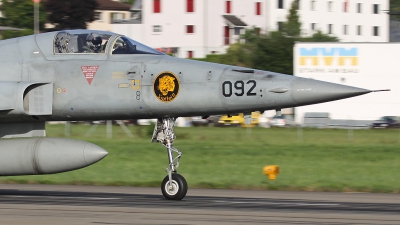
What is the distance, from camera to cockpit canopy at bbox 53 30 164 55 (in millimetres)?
12867

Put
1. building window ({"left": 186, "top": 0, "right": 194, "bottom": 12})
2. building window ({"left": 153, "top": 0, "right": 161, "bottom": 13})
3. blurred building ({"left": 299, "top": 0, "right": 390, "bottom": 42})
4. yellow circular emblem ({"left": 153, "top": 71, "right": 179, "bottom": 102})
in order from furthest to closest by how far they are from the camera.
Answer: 1. blurred building ({"left": 299, "top": 0, "right": 390, "bottom": 42})
2. building window ({"left": 153, "top": 0, "right": 161, "bottom": 13})
3. building window ({"left": 186, "top": 0, "right": 194, "bottom": 12})
4. yellow circular emblem ({"left": 153, "top": 71, "right": 179, "bottom": 102})

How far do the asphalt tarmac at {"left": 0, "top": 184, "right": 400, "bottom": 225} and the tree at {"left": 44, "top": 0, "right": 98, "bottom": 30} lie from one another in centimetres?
6801

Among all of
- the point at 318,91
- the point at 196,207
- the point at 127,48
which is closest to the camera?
the point at 318,91

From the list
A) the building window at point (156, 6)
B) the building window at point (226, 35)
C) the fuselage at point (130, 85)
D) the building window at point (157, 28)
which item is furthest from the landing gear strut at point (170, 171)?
the building window at point (226, 35)

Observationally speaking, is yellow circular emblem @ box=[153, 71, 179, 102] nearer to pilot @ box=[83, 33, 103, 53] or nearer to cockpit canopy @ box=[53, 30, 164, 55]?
cockpit canopy @ box=[53, 30, 164, 55]

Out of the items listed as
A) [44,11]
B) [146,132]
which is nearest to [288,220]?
[146,132]

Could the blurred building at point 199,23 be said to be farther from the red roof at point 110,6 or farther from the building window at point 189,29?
the red roof at point 110,6

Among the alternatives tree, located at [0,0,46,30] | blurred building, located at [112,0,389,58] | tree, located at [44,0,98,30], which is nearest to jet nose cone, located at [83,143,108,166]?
blurred building, located at [112,0,389,58]

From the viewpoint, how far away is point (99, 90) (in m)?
12.7

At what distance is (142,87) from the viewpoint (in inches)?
489

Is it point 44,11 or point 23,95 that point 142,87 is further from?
point 44,11

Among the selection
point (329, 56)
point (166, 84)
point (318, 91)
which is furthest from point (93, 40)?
point (329, 56)

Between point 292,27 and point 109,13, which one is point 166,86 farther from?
point 109,13

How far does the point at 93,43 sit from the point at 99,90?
93cm
